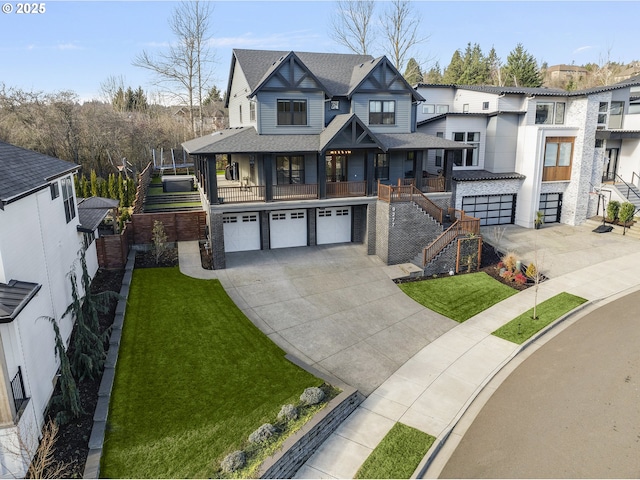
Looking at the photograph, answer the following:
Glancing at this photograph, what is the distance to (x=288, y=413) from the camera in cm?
1095

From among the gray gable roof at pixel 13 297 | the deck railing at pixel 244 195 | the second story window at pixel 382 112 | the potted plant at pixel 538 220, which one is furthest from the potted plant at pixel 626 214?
the gray gable roof at pixel 13 297

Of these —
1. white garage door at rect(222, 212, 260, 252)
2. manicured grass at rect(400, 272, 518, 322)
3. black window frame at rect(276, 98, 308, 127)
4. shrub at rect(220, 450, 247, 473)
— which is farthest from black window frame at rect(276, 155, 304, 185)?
shrub at rect(220, 450, 247, 473)

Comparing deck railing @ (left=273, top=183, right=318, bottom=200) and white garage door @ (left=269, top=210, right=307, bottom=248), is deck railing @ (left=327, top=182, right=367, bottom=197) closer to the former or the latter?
deck railing @ (left=273, top=183, right=318, bottom=200)

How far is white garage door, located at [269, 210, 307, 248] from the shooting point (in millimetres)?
24844

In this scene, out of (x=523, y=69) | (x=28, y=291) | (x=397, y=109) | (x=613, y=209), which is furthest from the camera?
(x=523, y=69)

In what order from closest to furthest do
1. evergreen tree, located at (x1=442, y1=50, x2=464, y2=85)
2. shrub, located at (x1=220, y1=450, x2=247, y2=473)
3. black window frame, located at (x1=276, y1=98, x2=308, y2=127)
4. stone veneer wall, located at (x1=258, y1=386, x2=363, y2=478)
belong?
1. shrub, located at (x1=220, y1=450, x2=247, y2=473)
2. stone veneer wall, located at (x1=258, y1=386, x2=363, y2=478)
3. black window frame, located at (x1=276, y1=98, x2=308, y2=127)
4. evergreen tree, located at (x1=442, y1=50, x2=464, y2=85)

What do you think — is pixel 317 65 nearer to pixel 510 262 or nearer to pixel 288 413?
pixel 510 262

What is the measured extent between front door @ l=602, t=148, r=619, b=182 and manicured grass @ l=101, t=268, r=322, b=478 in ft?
102

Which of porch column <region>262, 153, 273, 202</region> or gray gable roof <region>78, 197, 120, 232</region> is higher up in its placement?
porch column <region>262, 153, 273, 202</region>

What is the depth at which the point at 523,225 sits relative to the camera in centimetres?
3041

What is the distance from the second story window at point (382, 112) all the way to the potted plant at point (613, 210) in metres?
16.2

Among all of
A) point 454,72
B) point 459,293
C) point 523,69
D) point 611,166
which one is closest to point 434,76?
point 454,72

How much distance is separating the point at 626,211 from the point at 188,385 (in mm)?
28993

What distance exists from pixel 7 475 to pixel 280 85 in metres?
20.7
